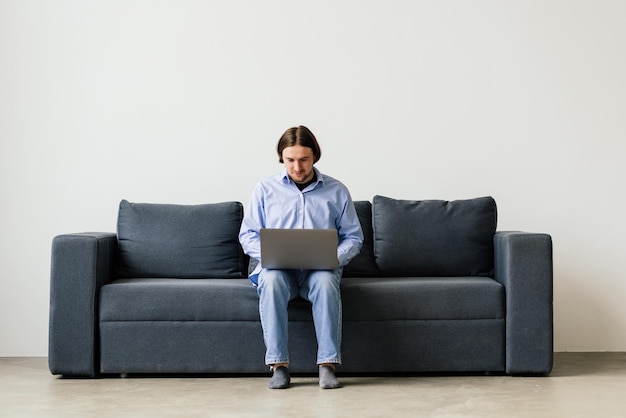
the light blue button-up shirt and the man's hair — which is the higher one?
the man's hair

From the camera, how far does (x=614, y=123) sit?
5027 millimetres

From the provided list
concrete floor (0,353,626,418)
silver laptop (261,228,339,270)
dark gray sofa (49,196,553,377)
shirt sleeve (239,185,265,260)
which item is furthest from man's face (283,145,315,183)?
concrete floor (0,353,626,418)

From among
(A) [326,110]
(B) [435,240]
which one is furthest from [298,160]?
(A) [326,110]

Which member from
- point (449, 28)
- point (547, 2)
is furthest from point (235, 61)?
point (547, 2)

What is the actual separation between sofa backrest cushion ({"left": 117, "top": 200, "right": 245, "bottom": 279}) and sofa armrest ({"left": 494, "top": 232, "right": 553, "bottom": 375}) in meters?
1.39

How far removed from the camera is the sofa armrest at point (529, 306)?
4.05 m

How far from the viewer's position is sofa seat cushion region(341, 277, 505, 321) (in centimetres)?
406

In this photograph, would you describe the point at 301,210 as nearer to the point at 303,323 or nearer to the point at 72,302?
the point at 303,323

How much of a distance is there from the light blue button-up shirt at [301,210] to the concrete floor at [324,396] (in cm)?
66

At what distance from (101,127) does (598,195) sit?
284cm

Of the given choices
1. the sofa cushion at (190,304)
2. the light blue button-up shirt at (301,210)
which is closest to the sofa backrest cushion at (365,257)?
the light blue button-up shirt at (301,210)

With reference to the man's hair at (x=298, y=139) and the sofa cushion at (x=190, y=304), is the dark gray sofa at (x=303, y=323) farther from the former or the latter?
the man's hair at (x=298, y=139)

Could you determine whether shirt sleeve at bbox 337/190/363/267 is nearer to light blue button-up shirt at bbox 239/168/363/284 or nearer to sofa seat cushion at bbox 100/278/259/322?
light blue button-up shirt at bbox 239/168/363/284

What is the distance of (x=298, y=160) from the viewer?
4.05 meters
